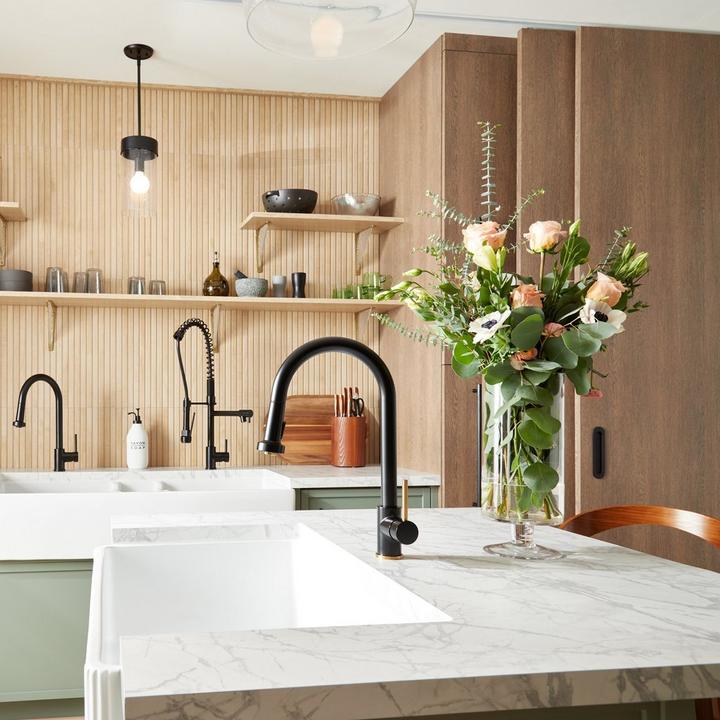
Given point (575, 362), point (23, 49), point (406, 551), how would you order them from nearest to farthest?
point (575, 362), point (406, 551), point (23, 49)

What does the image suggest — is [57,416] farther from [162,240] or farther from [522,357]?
[522,357]

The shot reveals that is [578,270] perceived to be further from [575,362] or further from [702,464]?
[575,362]

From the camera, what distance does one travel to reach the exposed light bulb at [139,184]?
136 inches

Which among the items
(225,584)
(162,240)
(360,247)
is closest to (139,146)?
(162,240)

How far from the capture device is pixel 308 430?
3844mm

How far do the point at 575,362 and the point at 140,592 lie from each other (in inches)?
34.2

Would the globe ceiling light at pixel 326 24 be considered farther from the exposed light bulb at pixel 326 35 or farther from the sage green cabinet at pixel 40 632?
the sage green cabinet at pixel 40 632

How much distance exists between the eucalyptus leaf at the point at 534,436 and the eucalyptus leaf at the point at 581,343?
15 cm

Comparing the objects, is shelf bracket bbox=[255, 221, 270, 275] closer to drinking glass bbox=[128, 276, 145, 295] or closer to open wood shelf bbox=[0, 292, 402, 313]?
open wood shelf bbox=[0, 292, 402, 313]

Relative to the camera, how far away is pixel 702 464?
3.10 m

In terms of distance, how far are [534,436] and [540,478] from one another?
0.07 meters

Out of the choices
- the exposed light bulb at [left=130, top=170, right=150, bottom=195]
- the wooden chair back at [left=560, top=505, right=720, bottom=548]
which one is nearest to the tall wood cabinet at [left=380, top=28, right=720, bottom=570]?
the wooden chair back at [left=560, top=505, right=720, bottom=548]

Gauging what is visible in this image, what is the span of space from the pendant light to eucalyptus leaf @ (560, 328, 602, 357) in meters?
2.44

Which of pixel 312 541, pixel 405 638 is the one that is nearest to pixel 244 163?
pixel 312 541
